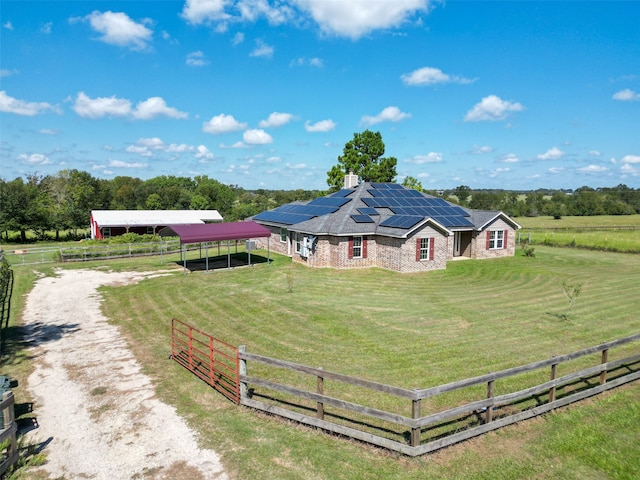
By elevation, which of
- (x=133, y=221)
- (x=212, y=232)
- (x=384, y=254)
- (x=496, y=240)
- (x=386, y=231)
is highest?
(x=133, y=221)


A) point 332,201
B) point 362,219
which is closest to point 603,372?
point 362,219

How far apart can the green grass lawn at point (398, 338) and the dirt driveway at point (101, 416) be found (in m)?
0.51

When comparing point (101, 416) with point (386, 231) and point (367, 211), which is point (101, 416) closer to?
point (386, 231)

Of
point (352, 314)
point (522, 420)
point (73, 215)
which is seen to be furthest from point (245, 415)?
point (73, 215)

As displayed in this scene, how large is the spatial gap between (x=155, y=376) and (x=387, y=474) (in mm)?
7058

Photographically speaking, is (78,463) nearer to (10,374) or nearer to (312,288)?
(10,374)

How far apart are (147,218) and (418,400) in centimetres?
5073

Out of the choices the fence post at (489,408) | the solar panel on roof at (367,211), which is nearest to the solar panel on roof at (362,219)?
the solar panel on roof at (367,211)

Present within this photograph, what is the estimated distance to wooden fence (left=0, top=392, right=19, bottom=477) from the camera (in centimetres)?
700

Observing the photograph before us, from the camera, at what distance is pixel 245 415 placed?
8.93 meters

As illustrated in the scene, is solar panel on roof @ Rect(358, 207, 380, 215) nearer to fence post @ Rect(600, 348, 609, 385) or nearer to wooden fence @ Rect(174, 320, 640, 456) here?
wooden fence @ Rect(174, 320, 640, 456)

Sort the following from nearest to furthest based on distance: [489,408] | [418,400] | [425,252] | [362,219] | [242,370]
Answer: [418,400], [489,408], [242,370], [425,252], [362,219]

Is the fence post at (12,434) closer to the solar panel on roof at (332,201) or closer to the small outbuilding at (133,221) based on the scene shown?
the solar panel on roof at (332,201)

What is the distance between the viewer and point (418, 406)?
7289 millimetres
